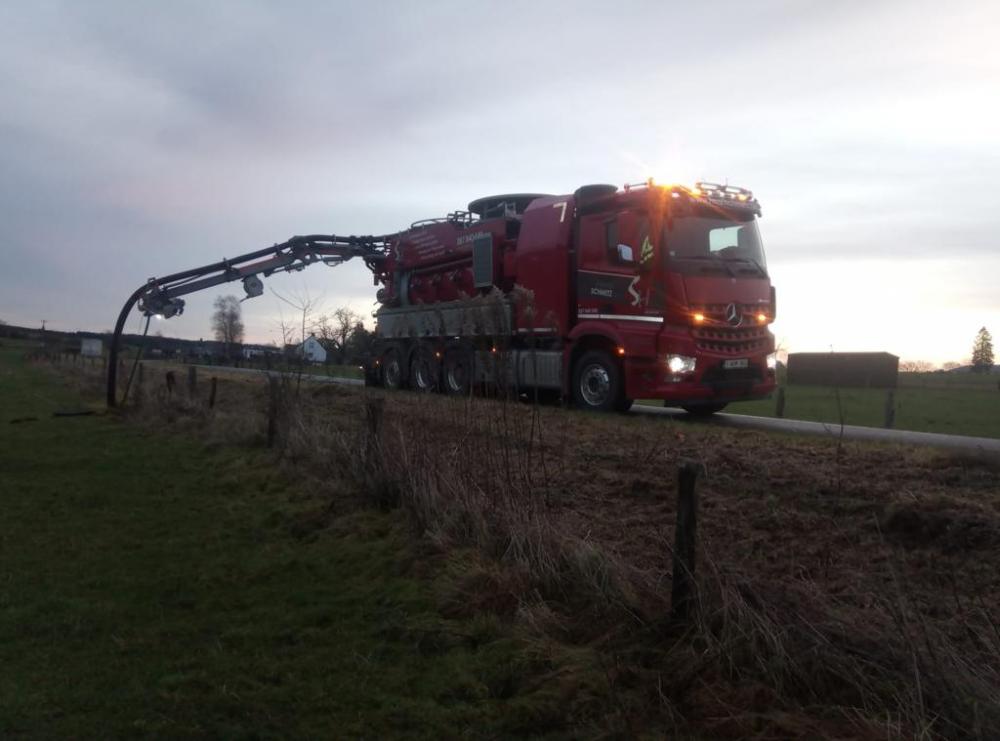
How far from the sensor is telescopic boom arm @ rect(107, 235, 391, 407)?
23.1 m

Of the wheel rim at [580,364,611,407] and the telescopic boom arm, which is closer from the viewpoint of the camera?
the wheel rim at [580,364,611,407]

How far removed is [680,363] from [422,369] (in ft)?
28.5

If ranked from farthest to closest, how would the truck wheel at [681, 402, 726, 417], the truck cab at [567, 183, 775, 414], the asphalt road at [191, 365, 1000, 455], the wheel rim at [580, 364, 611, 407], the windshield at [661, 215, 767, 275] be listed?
the truck wheel at [681, 402, 726, 417], the wheel rim at [580, 364, 611, 407], the windshield at [661, 215, 767, 275], the truck cab at [567, 183, 775, 414], the asphalt road at [191, 365, 1000, 455]

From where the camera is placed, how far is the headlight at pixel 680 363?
13.8m

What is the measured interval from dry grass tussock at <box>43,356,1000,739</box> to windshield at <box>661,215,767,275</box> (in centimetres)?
416

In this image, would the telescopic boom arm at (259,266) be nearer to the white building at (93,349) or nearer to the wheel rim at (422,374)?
the wheel rim at (422,374)

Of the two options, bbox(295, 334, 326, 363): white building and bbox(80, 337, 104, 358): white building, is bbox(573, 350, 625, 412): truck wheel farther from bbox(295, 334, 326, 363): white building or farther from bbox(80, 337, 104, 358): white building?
bbox(80, 337, 104, 358): white building

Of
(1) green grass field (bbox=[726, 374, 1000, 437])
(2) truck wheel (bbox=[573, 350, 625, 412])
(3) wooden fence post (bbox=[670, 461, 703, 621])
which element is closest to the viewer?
(3) wooden fence post (bbox=[670, 461, 703, 621])

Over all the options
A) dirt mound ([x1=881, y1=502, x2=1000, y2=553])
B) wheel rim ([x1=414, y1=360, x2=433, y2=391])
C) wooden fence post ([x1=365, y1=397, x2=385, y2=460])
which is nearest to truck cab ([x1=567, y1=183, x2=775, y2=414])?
wooden fence post ([x1=365, y1=397, x2=385, y2=460])

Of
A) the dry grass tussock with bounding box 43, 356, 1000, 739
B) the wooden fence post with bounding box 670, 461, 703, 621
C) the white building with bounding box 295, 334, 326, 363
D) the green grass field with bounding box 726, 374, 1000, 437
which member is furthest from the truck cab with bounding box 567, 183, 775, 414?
the wooden fence post with bounding box 670, 461, 703, 621

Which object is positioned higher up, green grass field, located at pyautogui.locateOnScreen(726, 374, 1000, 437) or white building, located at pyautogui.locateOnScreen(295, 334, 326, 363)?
white building, located at pyautogui.locateOnScreen(295, 334, 326, 363)

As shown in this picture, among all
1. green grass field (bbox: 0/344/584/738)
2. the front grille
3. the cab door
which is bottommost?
green grass field (bbox: 0/344/584/738)

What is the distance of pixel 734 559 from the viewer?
227 inches

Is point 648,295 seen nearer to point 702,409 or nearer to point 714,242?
point 714,242
